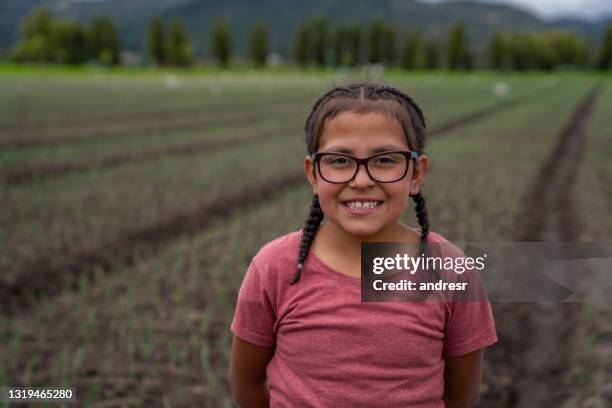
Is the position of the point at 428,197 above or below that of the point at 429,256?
below

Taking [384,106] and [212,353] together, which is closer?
[384,106]

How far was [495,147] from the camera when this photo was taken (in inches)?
518

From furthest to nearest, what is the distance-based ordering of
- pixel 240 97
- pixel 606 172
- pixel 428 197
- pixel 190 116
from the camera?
pixel 240 97 → pixel 190 116 → pixel 606 172 → pixel 428 197

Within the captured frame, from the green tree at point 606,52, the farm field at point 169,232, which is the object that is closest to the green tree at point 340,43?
the green tree at point 606,52

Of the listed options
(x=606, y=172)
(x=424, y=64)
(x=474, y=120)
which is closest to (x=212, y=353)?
(x=606, y=172)

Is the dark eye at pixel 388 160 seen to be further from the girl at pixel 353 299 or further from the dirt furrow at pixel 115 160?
the dirt furrow at pixel 115 160

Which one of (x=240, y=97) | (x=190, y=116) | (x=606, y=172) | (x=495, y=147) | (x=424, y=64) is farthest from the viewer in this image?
(x=424, y=64)

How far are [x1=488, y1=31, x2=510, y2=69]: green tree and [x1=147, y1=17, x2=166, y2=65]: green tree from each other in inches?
1944

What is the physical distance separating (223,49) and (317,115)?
74867mm

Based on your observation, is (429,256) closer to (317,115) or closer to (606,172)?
(317,115)

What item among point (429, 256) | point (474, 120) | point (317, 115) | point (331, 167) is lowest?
point (474, 120)

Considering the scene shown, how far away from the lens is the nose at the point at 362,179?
1.40m

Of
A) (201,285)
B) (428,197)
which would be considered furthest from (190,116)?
(201,285)

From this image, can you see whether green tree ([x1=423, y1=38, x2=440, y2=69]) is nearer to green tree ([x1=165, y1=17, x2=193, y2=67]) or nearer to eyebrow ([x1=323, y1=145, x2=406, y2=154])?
green tree ([x1=165, y1=17, x2=193, y2=67])
